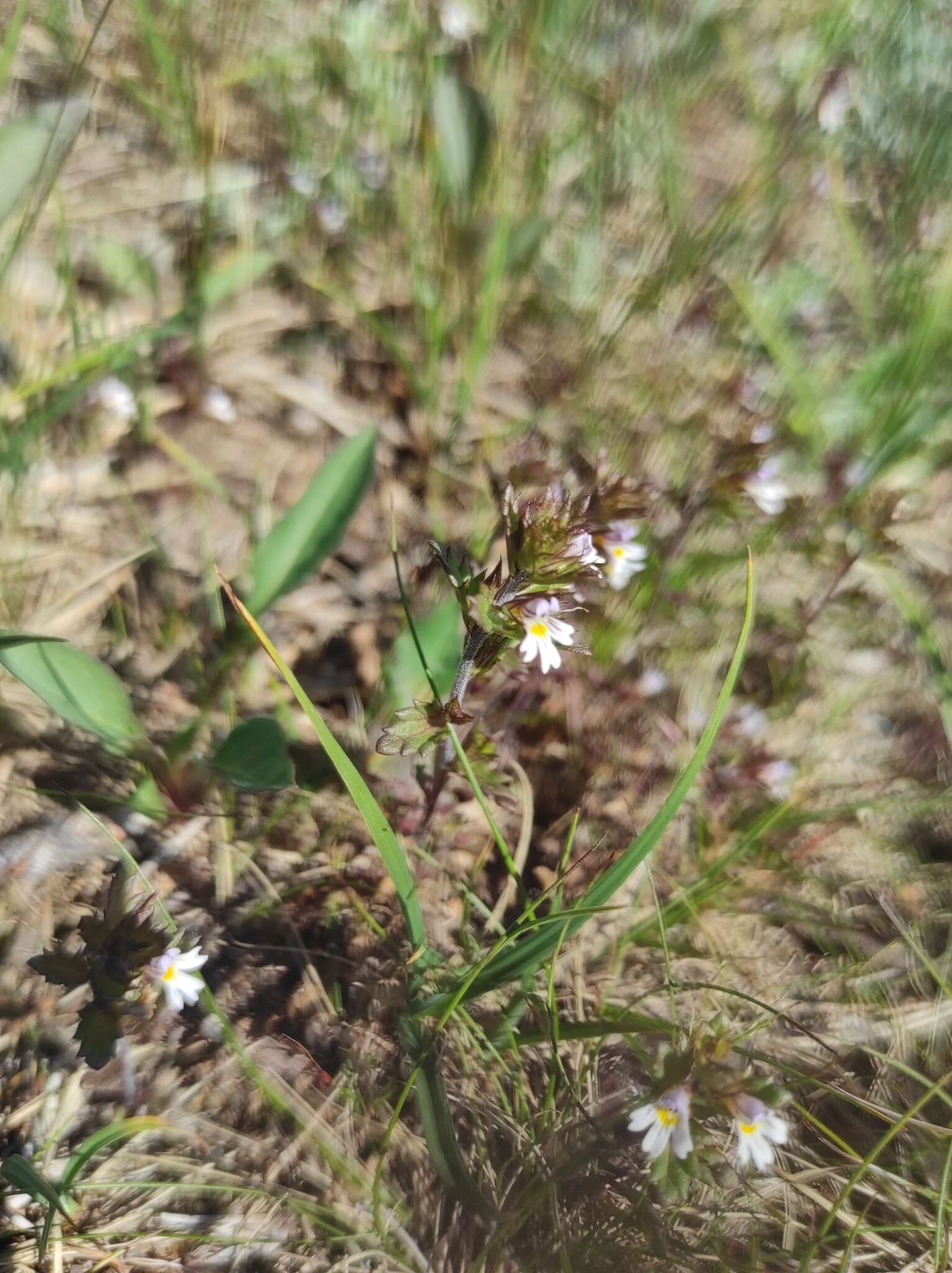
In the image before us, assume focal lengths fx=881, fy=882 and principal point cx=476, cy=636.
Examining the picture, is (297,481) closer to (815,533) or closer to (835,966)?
(815,533)

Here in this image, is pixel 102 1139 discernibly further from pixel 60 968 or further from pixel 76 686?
pixel 76 686

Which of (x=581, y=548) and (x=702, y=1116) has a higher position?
(x=581, y=548)

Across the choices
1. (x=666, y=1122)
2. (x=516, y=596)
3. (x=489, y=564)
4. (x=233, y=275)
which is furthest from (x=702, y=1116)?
(x=233, y=275)

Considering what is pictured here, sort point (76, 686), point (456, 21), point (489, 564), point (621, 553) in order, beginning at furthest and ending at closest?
point (456, 21) → point (489, 564) → point (621, 553) → point (76, 686)

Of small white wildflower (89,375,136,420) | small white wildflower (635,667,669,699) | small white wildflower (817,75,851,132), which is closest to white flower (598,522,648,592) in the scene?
small white wildflower (635,667,669,699)

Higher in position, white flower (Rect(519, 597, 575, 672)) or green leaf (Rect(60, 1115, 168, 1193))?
white flower (Rect(519, 597, 575, 672))

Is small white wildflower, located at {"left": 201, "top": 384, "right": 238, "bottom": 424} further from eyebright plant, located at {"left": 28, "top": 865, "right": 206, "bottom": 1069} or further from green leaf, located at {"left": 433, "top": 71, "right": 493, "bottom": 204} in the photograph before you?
eyebright plant, located at {"left": 28, "top": 865, "right": 206, "bottom": 1069}
